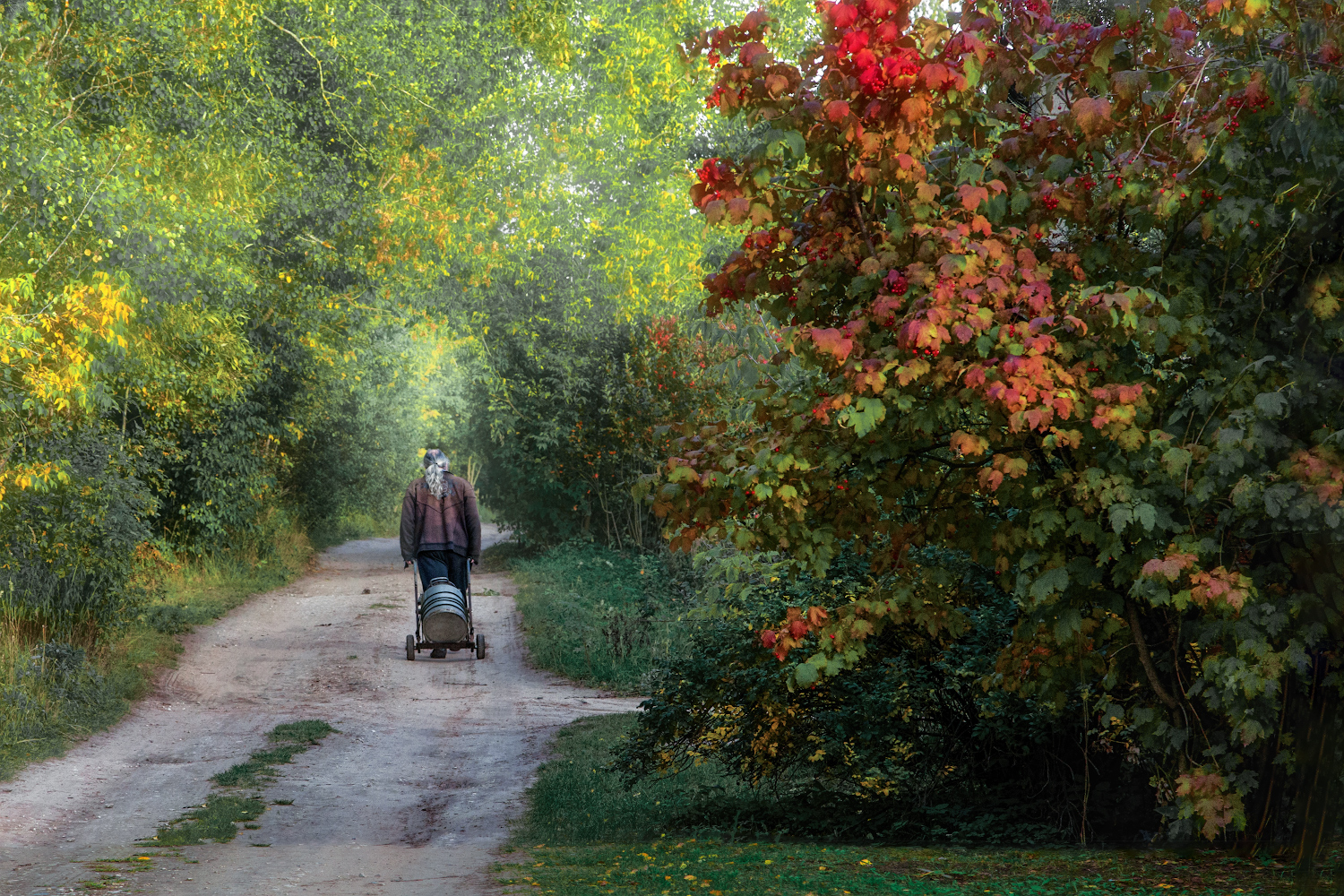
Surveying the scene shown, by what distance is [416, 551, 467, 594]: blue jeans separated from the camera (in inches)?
546

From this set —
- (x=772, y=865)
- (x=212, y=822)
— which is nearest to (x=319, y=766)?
(x=212, y=822)

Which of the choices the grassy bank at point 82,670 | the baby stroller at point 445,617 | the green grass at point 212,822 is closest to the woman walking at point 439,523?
the baby stroller at point 445,617

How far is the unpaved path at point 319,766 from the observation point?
672 centimetres

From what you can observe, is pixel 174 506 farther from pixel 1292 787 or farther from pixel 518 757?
pixel 1292 787

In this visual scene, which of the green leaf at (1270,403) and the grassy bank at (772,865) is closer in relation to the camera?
the green leaf at (1270,403)

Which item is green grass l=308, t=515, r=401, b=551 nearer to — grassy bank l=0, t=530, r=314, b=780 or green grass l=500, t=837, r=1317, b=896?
grassy bank l=0, t=530, r=314, b=780

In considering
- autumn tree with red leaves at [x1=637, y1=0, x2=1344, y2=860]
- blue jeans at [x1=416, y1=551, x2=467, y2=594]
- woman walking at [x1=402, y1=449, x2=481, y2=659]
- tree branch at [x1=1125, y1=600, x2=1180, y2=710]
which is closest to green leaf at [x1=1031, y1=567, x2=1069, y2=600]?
autumn tree with red leaves at [x1=637, y1=0, x2=1344, y2=860]

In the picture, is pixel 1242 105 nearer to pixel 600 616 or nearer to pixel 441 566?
pixel 441 566

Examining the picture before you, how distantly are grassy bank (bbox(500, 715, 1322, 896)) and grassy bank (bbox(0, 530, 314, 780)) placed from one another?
440 centimetres

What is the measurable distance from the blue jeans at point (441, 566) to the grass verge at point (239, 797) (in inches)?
101

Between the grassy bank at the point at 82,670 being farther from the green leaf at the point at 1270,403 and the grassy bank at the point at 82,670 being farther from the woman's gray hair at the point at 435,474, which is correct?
the green leaf at the point at 1270,403

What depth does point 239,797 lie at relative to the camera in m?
8.77

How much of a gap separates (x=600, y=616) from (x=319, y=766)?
7.09 meters

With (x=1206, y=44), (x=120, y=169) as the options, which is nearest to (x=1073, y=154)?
(x=1206, y=44)
